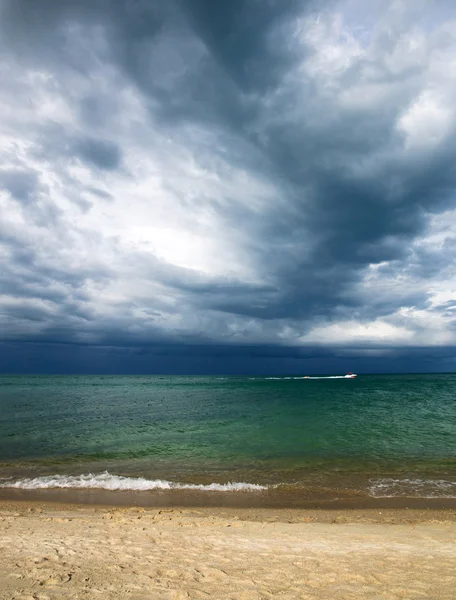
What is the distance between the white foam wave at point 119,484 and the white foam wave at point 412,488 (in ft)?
17.6

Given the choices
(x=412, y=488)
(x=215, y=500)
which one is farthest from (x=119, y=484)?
(x=412, y=488)

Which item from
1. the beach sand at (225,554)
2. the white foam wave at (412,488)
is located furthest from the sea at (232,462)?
the beach sand at (225,554)

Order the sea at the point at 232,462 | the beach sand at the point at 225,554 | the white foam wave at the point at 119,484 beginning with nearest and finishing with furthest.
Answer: the beach sand at the point at 225,554
the sea at the point at 232,462
the white foam wave at the point at 119,484

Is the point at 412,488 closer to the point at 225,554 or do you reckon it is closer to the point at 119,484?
the point at 225,554

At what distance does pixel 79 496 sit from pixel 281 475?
988 cm

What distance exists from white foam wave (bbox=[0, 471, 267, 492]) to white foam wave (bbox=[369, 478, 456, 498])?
17.6ft

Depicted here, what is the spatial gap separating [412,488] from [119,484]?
542 inches

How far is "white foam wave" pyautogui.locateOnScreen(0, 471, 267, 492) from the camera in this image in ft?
53.5

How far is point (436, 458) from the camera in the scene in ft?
69.9

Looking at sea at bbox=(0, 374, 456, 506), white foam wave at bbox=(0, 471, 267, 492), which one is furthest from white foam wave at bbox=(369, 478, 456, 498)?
white foam wave at bbox=(0, 471, 267, 492)

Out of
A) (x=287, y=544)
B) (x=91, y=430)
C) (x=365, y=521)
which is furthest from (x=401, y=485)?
(x=91, y=430)

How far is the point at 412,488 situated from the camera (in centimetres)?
1611

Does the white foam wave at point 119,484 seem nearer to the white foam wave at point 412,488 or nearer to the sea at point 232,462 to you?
the sea at point 232,462

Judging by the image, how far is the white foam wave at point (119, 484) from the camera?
53.5ft
